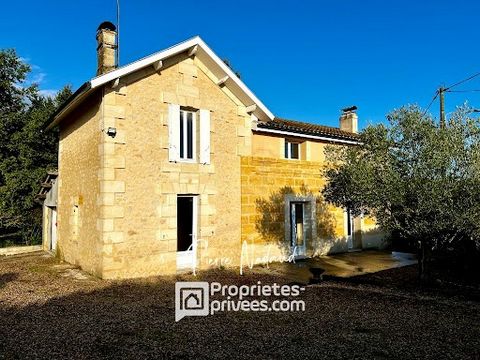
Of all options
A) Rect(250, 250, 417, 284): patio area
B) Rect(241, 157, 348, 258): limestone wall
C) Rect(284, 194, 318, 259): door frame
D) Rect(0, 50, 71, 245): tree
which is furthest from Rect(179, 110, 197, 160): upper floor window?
Rect(0, 50, 71, 245): tree

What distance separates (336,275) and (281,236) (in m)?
2.88

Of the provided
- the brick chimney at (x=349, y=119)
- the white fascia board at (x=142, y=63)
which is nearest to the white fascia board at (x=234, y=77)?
the white fascia board at (x=142, y=63)

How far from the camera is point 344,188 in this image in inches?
384

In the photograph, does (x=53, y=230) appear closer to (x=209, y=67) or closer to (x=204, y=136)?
(x=204, y=136)

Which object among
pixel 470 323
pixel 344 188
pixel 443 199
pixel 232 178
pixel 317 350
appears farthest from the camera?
pixel 232 178

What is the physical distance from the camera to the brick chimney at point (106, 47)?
1190 cm

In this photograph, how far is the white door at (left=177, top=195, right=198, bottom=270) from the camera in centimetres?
1151

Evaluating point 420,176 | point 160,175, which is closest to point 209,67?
point 160,175

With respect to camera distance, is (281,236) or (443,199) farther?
(281,236)

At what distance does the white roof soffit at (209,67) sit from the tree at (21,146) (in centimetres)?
1025

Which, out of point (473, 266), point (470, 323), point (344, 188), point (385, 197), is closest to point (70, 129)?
point (344, 188)

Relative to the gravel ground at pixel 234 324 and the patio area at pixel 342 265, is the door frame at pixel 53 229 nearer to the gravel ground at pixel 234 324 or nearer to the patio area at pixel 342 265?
the gravel ground at pixel 234 324

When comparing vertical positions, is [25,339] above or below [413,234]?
below

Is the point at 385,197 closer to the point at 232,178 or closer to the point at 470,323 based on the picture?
the point at 470,323
